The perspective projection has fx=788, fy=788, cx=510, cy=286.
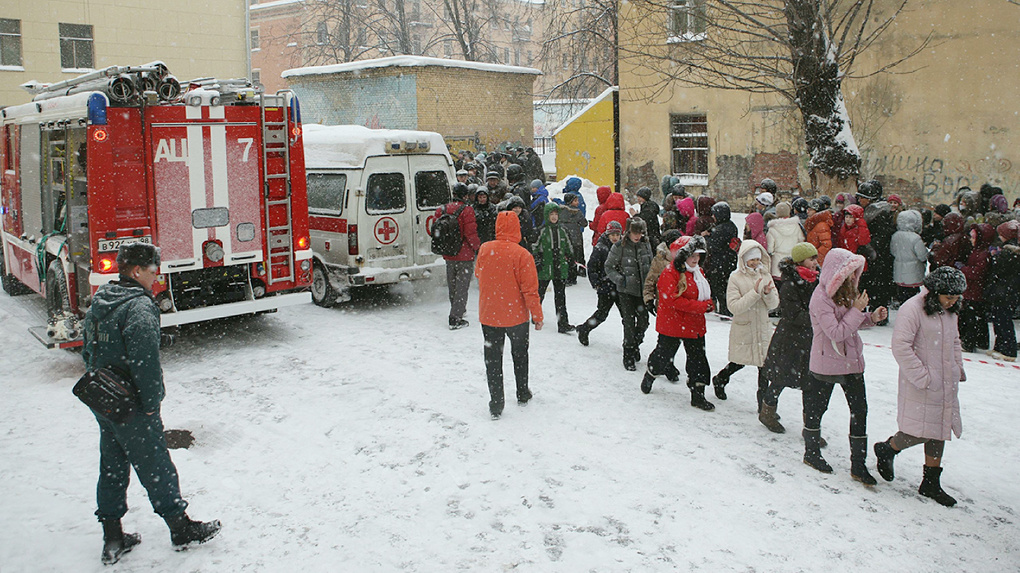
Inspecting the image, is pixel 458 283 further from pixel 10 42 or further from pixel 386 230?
pixel 10 42

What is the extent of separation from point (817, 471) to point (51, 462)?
5.85m

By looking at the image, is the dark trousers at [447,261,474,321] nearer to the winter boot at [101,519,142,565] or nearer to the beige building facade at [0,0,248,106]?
the winter boot at [101,519,142,565]

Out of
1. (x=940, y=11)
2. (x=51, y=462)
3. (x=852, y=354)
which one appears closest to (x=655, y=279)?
(x=852, y=354)

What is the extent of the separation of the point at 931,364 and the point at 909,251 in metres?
5.05

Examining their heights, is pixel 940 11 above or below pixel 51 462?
above

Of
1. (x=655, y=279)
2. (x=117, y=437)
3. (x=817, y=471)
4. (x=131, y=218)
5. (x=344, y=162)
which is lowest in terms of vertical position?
(x=817, y=471)

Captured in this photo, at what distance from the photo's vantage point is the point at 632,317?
8.30 m

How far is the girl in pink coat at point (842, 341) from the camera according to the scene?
5.42m

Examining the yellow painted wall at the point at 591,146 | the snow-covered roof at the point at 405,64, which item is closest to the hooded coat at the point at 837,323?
the yellow painted wall at the point at 591,146

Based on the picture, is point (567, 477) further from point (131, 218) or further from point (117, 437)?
point (131, 218)

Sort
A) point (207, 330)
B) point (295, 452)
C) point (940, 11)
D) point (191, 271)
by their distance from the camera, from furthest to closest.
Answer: point (940, 11), point (207, 330), point (191, 271), point (295, 452)

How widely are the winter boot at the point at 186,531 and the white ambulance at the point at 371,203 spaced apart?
6.04 meters

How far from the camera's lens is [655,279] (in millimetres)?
7594

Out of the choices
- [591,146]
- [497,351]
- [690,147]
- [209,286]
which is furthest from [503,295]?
[591,146]
